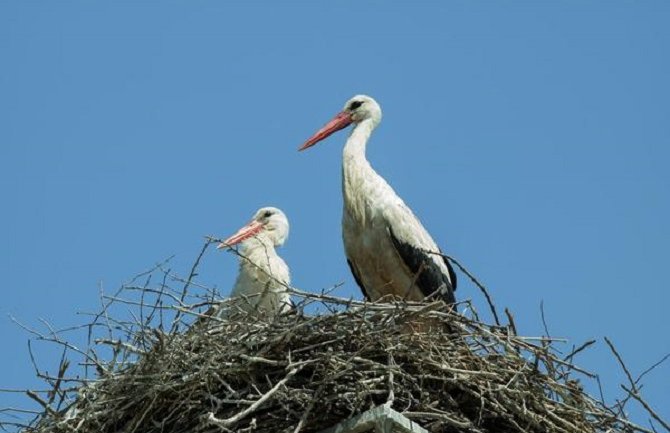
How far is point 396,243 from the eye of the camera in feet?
29.0

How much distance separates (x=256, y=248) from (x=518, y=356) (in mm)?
3105

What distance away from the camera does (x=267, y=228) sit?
34.6ft

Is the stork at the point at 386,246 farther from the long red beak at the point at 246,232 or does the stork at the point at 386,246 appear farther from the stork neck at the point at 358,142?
the long red beak at the point at 246,232

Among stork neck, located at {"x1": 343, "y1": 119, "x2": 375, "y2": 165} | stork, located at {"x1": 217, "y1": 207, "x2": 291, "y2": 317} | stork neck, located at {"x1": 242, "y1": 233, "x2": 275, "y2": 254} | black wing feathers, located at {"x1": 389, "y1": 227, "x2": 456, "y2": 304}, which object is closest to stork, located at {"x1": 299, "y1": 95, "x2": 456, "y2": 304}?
black wing feathers, located at {"x1": 389, "y1": 227, "x2": 456, "y2": 304}

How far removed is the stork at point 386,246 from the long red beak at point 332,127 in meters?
0.67

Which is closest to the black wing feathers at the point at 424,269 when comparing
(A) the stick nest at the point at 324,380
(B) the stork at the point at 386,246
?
(B) the stork at the point at 386,246

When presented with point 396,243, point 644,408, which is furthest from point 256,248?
point 644,408

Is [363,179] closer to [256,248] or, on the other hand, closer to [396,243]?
[396,243]

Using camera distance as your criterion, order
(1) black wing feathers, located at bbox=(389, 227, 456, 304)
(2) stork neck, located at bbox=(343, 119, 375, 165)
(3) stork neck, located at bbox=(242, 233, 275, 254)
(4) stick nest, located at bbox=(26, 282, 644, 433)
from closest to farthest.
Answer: (4) stick nest, located at bbox=(26, 282, 644, 433)
(1) black wing feathers, located at bbox=(389, 227, 456, 304)
(2) stork neck, located at bbox=(343, 119, 375, 165)
(3) stork neck, located at bbox=(242, 233, 275, 254)

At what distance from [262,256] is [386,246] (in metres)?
1.40

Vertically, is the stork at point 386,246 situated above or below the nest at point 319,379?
above

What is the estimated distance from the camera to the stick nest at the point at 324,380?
6.89 m

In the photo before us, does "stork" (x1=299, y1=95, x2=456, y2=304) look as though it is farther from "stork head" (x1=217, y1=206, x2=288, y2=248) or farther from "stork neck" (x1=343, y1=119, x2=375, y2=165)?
"stork head" (x1=217, y1=206, x2=288, y2=248)

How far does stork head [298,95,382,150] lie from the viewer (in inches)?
383
